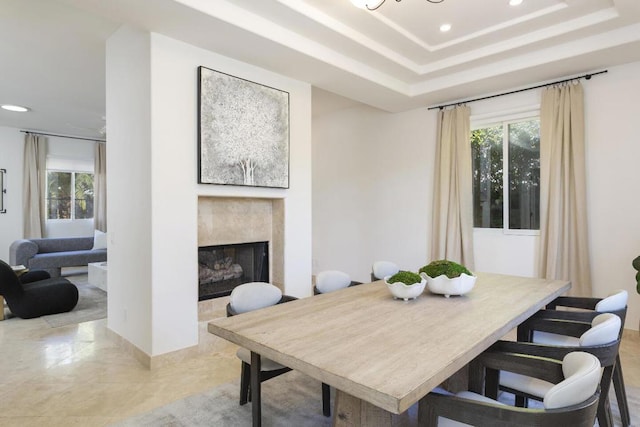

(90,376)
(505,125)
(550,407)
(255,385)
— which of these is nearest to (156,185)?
(90,376)

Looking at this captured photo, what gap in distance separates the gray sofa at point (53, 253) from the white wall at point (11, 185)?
979 mm

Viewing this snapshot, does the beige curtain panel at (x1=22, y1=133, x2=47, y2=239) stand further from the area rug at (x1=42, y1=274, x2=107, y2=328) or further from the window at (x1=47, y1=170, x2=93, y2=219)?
the area rug at (x1=42, y1=274, x2=107, y2=328)

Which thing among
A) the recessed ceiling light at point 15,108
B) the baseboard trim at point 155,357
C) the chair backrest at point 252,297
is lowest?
the baseboard trim at point 155,357

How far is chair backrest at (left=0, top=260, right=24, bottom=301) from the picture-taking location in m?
3.90

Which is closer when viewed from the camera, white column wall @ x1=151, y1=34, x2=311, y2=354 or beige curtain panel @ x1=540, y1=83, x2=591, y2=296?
white column wall @ x1=151, y1=34, x2=311, y2=354

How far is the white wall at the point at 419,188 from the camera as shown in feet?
11.7

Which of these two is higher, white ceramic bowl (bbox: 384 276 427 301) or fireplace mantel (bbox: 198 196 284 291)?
fireplace mantel (bbox: 198 196 284 291)

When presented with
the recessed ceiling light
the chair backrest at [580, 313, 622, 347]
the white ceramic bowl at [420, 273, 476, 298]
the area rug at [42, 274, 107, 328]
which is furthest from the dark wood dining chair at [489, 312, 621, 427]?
the recessed ceiling light

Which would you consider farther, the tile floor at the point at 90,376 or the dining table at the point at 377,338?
the tile floor at the point at 90,376

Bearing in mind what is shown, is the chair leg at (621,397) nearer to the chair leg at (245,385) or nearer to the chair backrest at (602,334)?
the chair backrest at (602,334)

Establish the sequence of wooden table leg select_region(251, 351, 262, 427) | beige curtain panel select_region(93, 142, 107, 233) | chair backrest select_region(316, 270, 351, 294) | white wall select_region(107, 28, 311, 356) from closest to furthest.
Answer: wooden table leg select_region(251, 351, 262, 427) → chair backrest select_region(316, 270, 351, 294) → white wall select_region(107, 28, 311, 356) → beige curtain panel select_region(93, 142, 107, 233)

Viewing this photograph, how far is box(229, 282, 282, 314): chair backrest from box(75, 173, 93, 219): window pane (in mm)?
7643

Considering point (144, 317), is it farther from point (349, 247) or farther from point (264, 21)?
point (349, 247)

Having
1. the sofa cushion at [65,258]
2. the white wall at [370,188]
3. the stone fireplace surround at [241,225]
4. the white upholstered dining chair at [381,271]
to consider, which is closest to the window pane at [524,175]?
the white wall at [370,188]
